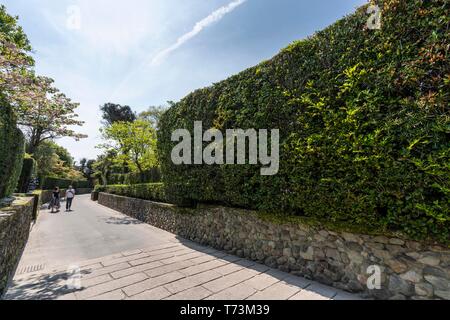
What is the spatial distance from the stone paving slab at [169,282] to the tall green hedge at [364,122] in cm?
130

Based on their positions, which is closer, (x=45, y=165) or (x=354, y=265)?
(x=354, y=265)

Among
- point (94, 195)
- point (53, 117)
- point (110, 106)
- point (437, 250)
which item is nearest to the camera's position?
point (437, 250)

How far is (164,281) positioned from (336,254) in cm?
313

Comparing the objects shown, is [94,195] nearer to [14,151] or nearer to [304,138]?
[14,151]

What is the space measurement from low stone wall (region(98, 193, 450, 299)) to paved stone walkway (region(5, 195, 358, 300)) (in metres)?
0.23

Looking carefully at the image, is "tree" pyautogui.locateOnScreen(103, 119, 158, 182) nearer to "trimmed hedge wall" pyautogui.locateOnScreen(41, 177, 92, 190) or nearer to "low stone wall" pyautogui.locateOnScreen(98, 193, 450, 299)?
"low stone wall" pyautogui.locateOnScreen(98, 193, 450, 299)

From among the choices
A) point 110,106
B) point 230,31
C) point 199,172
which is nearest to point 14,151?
point 199,172

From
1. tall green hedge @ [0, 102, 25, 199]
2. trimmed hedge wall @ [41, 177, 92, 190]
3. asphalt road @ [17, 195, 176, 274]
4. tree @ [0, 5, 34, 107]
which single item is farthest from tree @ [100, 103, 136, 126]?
tall green hedge @ [0, 102, 25, 199]

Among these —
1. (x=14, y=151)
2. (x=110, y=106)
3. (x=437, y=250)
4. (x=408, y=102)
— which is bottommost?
(x=437, y=250)

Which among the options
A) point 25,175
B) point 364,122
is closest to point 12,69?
point 25,175

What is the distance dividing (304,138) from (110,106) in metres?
43.9

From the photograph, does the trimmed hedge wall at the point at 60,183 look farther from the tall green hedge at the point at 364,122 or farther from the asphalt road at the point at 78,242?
the tall green hedge at the point at 364,122
